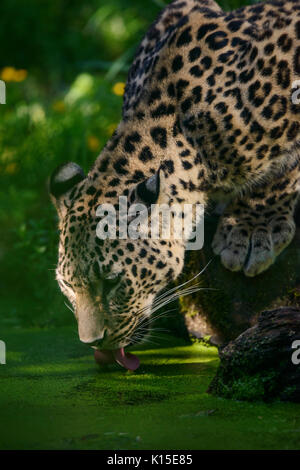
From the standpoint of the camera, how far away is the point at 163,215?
5012 mm

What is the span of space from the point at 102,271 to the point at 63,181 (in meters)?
0.76

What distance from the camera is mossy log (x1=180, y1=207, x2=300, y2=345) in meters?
5.45

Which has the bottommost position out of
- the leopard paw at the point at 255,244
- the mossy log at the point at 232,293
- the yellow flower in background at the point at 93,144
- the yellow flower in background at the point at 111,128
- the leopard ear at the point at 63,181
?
the mossy log at the point at 232,293

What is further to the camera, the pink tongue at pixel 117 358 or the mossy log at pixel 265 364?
the pink tongue at pixel 117 358

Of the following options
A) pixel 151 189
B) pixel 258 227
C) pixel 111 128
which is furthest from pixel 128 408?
pixel 111 128

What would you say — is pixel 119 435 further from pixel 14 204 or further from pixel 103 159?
pixel 14 204

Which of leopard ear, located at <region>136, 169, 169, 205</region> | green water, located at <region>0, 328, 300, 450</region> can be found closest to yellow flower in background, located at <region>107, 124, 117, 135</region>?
green water, located at <region>0, 328, 300, 450</region>

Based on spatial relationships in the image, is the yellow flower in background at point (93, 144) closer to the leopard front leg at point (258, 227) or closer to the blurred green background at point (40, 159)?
the blurred green background at point (40, 159)

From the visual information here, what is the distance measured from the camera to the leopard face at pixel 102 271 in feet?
15.6

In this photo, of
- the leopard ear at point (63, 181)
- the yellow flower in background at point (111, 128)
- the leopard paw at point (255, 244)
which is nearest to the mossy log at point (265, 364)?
the leopard paw at point (255, 244)

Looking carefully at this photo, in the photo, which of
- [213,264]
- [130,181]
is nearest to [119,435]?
[130,181]

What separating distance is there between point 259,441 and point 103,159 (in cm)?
240

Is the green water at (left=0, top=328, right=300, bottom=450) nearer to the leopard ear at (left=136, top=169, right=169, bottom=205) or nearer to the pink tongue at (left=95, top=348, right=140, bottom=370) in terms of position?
the pink tongue at (left=95, top=348, right=140, bottom=370)

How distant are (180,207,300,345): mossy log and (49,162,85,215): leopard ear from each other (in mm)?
1236
